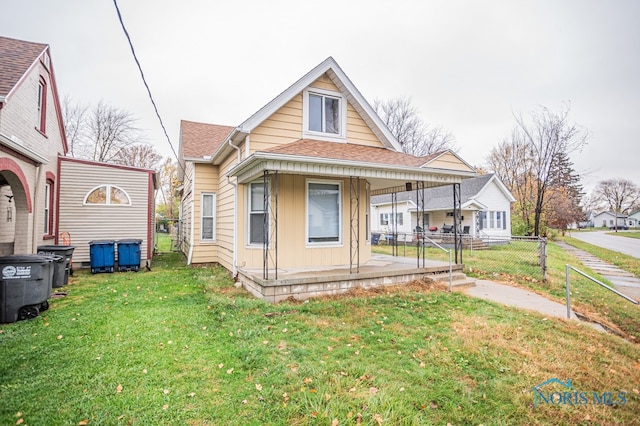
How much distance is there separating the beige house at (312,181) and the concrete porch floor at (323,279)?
0.08 ft

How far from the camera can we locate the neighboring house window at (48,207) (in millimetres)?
9344

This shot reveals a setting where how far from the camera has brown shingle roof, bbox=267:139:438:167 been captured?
22.6ft

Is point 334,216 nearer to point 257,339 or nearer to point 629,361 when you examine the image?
point 257,339

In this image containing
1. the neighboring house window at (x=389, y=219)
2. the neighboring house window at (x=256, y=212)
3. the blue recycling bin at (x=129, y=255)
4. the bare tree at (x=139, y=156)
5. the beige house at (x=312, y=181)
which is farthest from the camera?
the bare tree at (x=139, y=156)

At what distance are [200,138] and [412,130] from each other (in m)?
23.8

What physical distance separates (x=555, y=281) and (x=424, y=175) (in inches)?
232

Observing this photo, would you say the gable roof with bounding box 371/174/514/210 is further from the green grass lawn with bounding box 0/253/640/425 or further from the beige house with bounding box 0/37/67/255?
the beige house with bounding box 0/37/67/255

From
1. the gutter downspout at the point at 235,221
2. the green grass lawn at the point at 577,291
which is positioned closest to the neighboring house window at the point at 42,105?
the gutter downspout at the point at 235,221

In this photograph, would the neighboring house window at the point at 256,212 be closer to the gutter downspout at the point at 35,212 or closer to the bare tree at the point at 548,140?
the gutter downspout at the point at 35,212

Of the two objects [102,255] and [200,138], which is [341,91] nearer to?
[200,138]

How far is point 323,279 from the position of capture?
671 cm

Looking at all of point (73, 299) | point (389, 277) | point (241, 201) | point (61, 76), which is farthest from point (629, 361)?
Result: point (61, 76)

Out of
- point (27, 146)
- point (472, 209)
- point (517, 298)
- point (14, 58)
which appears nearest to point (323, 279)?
point (517, 298)

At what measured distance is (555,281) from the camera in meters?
9.73
